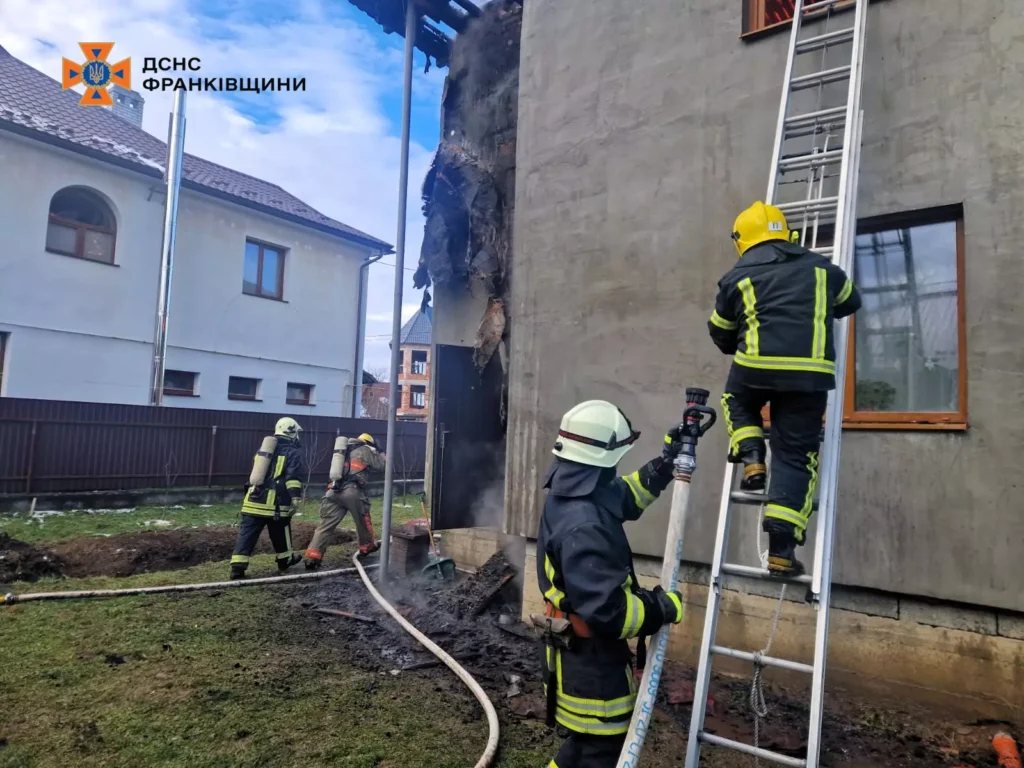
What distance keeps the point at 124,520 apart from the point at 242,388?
6.88m

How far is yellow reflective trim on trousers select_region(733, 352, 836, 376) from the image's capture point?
276cm

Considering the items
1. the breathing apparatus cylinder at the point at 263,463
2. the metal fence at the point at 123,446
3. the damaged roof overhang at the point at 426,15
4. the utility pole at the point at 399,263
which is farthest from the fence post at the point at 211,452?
the damaged roof overhang at the point at 426,15

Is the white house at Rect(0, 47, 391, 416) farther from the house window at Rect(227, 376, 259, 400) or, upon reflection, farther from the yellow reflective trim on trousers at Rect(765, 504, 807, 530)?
the yellow reflective trim on trousers at Rect(765, 504, 807, 530)

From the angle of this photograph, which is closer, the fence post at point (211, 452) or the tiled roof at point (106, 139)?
the fence post at point (211, 452)

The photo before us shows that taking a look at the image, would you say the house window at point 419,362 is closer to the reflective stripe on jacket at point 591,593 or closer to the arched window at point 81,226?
the arched window at point 81,226

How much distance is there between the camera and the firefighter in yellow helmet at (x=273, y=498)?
717 centimetres

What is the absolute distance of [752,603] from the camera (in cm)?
436

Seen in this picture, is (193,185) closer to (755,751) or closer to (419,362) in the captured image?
(755,751)

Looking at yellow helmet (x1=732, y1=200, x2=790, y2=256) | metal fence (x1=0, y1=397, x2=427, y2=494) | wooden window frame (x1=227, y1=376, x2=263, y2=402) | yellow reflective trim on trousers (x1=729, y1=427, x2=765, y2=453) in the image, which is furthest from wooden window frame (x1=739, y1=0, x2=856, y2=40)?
wooden window frame (x1=227, y1=376, x2=263, y2=402)

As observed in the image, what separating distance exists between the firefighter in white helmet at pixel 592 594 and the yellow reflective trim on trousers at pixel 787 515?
485 mm

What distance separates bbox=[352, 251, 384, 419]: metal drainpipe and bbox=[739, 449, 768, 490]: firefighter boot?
17337 mm

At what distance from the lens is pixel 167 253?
1485cm

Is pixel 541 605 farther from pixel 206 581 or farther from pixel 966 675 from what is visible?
pixel 206 581

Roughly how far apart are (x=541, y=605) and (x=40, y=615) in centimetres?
410
